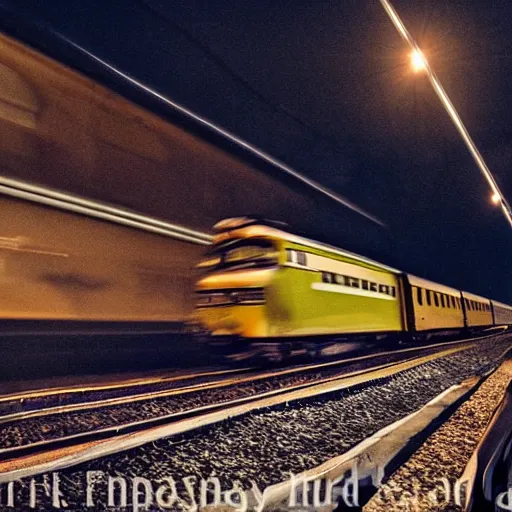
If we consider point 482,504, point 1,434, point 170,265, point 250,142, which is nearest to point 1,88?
point 170,265

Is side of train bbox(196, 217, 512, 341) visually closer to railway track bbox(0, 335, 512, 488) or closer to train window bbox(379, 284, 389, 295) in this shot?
train window bbox(379, 284, 389, 295)

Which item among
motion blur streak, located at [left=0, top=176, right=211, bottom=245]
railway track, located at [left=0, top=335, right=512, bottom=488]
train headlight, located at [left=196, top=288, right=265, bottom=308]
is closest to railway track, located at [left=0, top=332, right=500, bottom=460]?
railway track, located at [left=0, top=335, right=512, bottom=488]

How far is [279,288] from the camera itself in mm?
6113

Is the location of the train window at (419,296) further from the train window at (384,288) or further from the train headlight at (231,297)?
the train headlight at (231,297)

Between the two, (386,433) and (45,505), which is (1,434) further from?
(386,433)

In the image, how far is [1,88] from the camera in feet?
25.7

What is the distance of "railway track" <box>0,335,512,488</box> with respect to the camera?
2.82m

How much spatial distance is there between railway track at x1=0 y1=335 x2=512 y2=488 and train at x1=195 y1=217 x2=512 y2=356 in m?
0.75

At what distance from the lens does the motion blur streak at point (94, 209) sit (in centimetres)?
800

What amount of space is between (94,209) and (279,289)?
5622 millimetres

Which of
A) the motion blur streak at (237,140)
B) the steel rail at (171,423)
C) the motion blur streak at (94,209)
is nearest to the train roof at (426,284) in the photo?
the motion blur streak at (94,209)

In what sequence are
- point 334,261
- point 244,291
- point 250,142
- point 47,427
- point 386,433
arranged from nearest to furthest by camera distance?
point 386,433
point 47,427
point 244,291
point 334,261
point 250,142

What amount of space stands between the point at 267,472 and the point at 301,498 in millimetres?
558

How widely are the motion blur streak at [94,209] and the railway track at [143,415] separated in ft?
18.1
